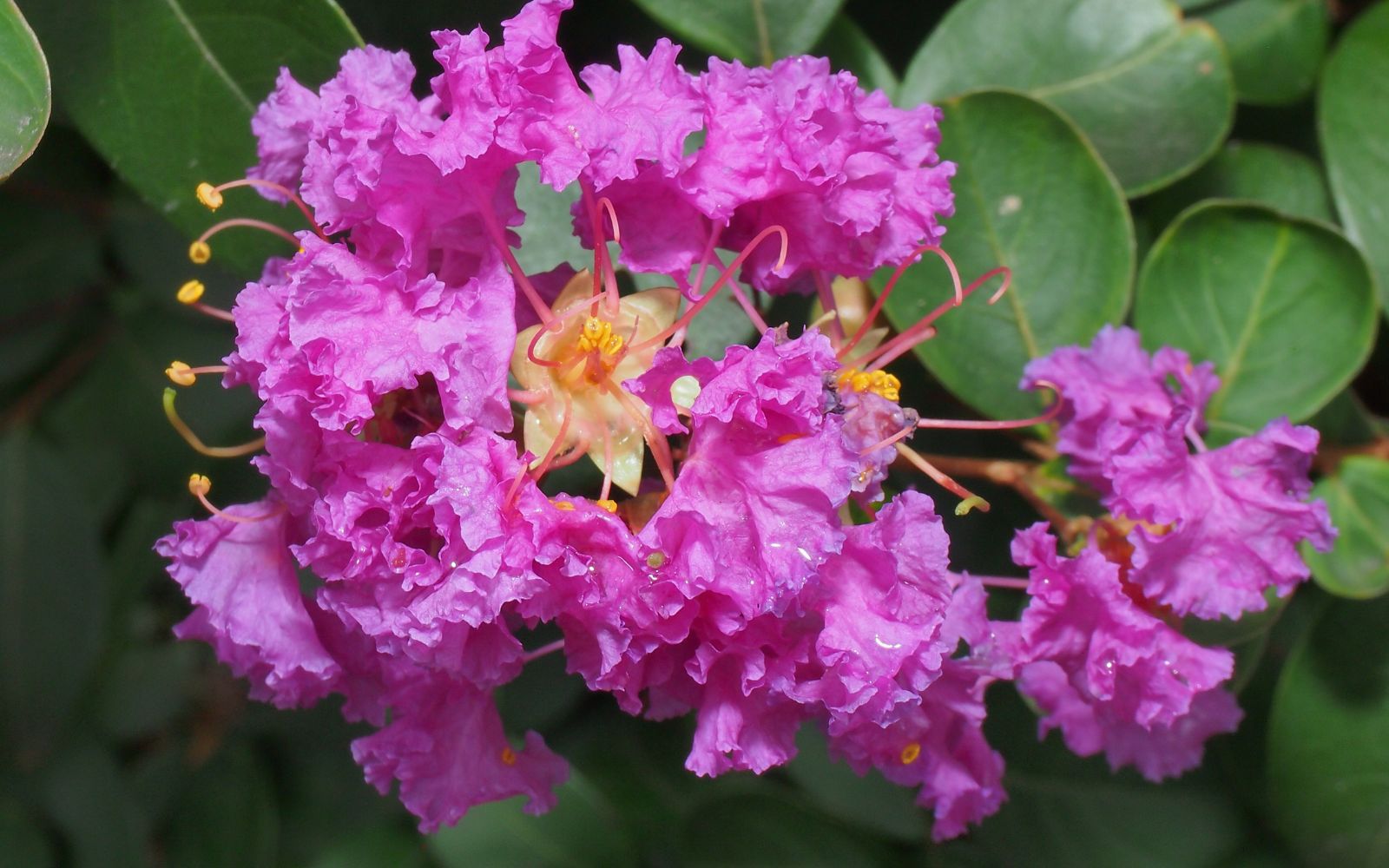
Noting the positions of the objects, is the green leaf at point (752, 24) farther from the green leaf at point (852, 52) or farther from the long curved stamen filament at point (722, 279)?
the long curved stamen filament at point (722, 279)

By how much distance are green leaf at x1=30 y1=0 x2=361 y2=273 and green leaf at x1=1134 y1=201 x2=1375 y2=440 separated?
860 millimetres

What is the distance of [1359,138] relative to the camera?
1308mm

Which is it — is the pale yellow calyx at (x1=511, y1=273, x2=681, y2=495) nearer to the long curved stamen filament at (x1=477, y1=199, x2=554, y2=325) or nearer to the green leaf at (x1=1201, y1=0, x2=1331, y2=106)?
the long curved stamen filament at (x1=477, y1=199, x2=554, y2=325)

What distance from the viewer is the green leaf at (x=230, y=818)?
170 centimetres

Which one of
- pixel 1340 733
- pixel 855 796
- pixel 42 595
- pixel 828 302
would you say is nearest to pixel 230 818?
pixel 42 595

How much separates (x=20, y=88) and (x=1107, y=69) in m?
1.03

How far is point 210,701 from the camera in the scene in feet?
7.36

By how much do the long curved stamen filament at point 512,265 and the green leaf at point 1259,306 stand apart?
0.68 metres

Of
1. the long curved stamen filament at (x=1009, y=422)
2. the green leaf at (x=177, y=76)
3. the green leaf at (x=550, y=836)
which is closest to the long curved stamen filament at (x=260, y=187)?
the green leaf at (x=177, y=76)

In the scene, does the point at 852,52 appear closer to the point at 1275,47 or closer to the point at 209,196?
the point at 1275,47

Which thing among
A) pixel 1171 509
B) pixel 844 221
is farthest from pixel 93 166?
pixel 1171 509

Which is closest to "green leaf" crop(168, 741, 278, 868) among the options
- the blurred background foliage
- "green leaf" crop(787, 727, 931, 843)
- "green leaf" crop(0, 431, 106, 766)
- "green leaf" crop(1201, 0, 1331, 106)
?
the blurred background foliage

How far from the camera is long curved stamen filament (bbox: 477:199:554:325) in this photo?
91 cm

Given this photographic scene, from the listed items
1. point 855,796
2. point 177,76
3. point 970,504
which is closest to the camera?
point 970,504
